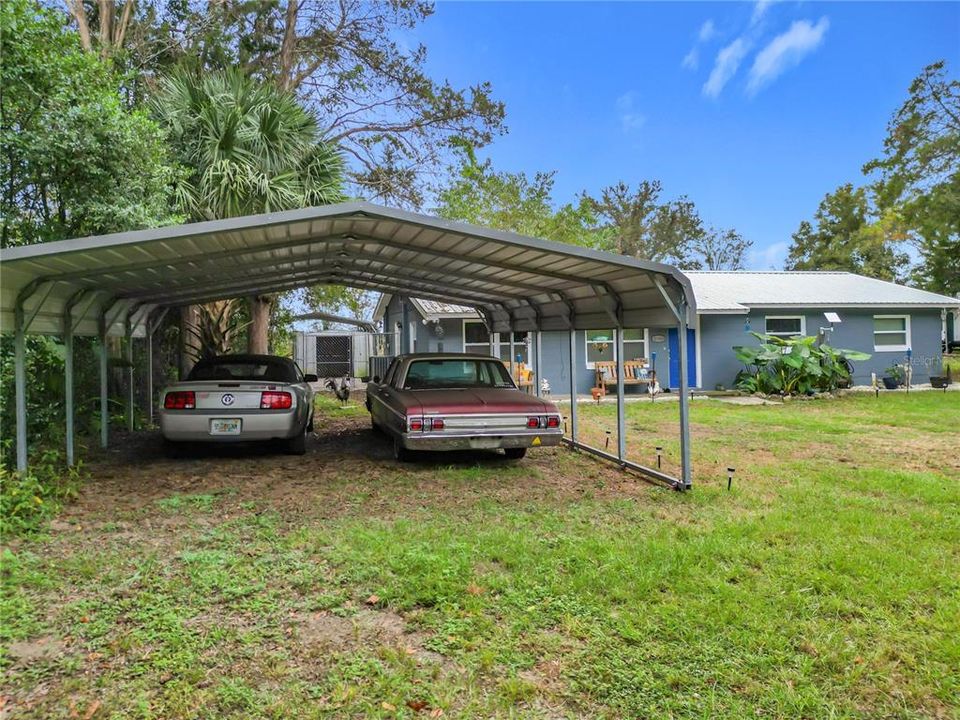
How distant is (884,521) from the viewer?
5133mm

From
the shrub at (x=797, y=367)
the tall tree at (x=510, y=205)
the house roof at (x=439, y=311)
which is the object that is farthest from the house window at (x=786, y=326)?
the tall tree at (x=510, y=205)

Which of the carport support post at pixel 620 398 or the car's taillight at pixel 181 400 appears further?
the carport support post at pixel 620 398

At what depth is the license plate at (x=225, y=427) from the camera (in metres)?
7.05

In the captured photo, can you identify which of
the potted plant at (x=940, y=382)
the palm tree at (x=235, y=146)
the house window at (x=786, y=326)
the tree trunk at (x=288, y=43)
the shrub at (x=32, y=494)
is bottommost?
the shrub at (x=32, y=494)

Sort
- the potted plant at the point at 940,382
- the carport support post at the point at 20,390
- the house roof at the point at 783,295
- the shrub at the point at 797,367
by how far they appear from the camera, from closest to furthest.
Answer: the carport support post at the point at 20,390 → the shrub at the point at 797,367 → the potted plant at the point at 940,382 → the house roof at the point at 783,295

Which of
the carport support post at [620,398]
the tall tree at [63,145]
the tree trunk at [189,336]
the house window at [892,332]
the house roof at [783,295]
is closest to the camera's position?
the tall tree at [63,145]

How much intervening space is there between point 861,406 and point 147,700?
15.7m

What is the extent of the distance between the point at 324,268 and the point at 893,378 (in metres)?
17.7

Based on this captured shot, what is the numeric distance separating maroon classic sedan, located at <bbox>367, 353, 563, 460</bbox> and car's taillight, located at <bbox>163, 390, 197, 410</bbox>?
7.60 ft

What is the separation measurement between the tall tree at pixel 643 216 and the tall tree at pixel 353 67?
25108mm

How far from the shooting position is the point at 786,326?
18.8 metres

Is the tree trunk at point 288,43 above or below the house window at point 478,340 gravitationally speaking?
above

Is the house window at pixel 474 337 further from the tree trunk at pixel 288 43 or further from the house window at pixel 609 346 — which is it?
the tree trunk at pixel 288 43

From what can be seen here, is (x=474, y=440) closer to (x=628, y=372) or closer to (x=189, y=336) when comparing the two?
(x=189, y=336)
